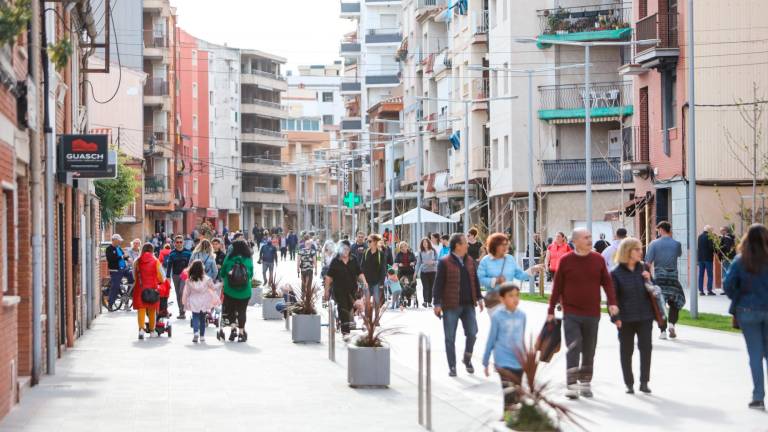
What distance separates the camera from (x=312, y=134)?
17212 centimetres

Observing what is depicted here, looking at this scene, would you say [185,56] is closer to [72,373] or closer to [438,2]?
[438,2]

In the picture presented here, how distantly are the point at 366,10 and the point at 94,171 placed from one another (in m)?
107

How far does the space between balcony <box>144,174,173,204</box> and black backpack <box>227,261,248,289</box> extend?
221ft

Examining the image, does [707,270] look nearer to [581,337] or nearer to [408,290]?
[408,290]

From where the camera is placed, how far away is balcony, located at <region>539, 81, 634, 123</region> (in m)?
61.2

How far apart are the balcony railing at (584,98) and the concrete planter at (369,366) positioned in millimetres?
44275

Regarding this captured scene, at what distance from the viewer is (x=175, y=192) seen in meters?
101

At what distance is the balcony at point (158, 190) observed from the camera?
3639 inches

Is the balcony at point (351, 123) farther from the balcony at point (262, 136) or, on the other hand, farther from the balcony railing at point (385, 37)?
the balcony railing at point (385, 37)

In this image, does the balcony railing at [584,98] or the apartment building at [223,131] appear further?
the apartment building at [223,131]

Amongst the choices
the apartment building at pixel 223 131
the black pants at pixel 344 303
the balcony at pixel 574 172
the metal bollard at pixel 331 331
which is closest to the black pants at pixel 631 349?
the metal bollard at pixel 331 331

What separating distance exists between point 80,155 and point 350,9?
11650cm

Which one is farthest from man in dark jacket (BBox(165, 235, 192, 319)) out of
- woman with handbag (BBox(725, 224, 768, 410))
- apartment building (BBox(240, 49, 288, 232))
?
apartment building (BBox(240, 49, 288, 232))

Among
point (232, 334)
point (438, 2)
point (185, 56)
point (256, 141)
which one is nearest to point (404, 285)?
point (232, 334)
